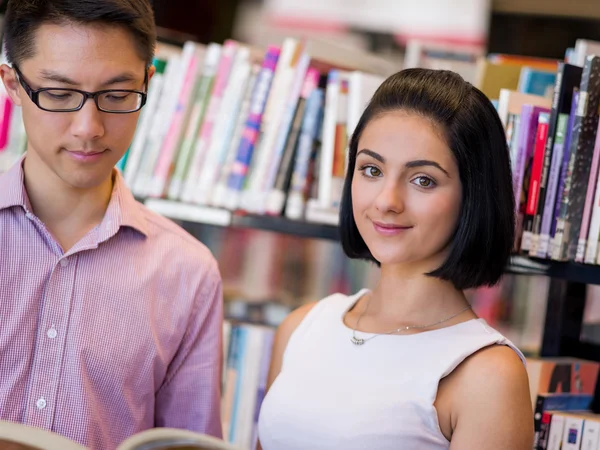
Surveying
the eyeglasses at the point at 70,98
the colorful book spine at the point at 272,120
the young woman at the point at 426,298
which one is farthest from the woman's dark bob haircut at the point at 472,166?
the colorful book spine at the point at 272,120

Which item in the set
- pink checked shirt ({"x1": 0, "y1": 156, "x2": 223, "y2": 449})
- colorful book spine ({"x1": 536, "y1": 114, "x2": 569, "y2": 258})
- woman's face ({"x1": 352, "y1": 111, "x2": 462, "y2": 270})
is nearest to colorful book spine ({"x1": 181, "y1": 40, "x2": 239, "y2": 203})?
pink checked shirt ({"x1": 0, "y1": 156, "x2": 223, "y2": 449})

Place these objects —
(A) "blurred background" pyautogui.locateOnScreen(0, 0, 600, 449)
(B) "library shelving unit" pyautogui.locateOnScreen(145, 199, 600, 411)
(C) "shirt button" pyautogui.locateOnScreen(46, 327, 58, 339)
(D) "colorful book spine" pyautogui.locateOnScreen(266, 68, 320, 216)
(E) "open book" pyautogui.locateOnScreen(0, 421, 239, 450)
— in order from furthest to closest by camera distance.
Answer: (D) "colorful book spine" pyautogui.locateOnScreen(266, 68, 320, 216)
(B) "library shelving unit" pyautogui.locateOnScreen(145, 199, 600, 411)
(A) "blurred background" pyautogui.locateOnScreen(0, 0, 600, 449)
(C) "shirt button" pyautogui.locateOnScreen(46, 327, 58, 339)
(E) "open book" pyautogui.locateOnScreen(0, 421, 239, 450)

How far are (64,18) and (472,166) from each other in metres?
0.76

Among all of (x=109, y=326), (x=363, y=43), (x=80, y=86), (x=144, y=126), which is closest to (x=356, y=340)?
(x=109, y=326)

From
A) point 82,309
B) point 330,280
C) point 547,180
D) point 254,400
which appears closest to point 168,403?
point 82,309

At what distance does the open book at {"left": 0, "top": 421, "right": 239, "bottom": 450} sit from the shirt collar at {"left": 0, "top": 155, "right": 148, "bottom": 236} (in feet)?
2.64

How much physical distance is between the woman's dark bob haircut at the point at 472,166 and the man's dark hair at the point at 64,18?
480 mm

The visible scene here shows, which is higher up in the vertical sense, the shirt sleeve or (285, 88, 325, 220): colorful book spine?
(285, 88, 325, 220): colorful book spine

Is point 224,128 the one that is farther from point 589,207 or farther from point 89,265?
point 589,207

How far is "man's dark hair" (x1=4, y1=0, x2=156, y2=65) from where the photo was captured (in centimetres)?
145

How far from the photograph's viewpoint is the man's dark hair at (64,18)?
1446mm

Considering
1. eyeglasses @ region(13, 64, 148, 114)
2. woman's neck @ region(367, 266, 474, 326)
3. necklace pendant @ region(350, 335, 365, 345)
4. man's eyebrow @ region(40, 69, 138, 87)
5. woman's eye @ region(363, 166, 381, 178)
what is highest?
man's eyebrow @ region(40, 69, 138, 87)

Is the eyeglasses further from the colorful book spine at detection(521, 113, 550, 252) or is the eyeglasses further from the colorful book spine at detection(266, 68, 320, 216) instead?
the colorful book spine at detection(521, 113, 550, 252)

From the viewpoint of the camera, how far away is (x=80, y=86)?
1421 mm
